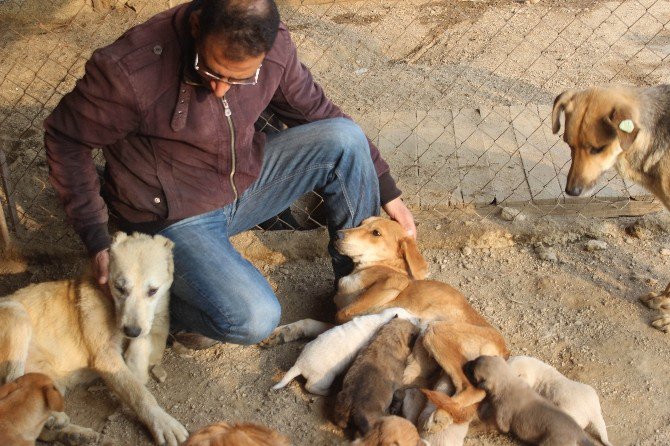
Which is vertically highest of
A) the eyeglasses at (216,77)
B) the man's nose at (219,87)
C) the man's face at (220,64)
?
the man's face at (220,64)

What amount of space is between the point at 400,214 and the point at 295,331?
1.06 meters

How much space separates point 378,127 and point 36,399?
401 cm

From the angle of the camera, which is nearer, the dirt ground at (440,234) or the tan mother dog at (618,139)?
the dirt ground at (440,234)

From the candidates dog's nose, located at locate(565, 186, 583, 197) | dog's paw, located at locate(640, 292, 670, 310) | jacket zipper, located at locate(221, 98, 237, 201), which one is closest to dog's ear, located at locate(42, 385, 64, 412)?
jacket zipper, located at locate(221, 98, 237, 201)

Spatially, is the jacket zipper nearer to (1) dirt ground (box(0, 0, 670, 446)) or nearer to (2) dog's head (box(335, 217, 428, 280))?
(2) dog's head (box(335, 217, 428, 280))

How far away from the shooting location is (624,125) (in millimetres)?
4656

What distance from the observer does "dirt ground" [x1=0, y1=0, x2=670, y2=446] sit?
4414mm

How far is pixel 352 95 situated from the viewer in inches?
296

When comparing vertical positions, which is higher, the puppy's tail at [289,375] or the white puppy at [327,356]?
the white puppy at [327,356]

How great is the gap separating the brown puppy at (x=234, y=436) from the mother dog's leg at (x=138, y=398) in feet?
4.02

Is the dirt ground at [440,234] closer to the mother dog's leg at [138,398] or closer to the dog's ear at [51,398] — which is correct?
the mother dog's leg at [138,398]

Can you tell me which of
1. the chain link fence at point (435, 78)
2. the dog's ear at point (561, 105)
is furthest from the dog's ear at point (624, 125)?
the chain link fence at point (435, 78)

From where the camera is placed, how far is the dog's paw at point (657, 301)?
4926 millimetres

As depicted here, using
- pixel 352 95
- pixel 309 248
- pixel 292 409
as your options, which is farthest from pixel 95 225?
pixel 352 95
